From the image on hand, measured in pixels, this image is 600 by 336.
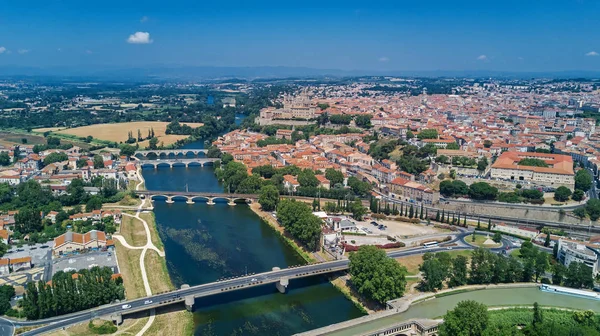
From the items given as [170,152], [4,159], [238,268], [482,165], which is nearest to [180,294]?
[238,268]

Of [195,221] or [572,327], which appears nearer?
[572,327]

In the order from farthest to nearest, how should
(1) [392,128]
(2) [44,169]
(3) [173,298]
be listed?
(1) [392,128], (2) [44,169], (3) [173,298]

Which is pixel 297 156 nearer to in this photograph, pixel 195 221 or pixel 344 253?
pixel 195 221

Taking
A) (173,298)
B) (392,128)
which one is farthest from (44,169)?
(392,128)

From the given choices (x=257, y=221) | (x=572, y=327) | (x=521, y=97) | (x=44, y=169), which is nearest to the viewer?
(x=572, y=327)

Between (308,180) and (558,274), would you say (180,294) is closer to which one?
(558,274)

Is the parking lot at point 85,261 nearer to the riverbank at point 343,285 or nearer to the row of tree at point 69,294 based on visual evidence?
the row of tree at point 69,294
